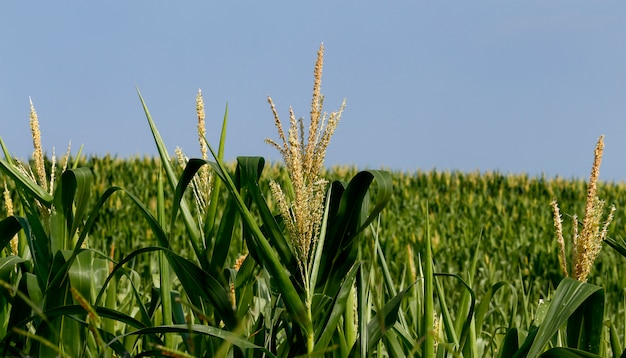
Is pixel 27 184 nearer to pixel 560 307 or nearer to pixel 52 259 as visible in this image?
pixel 52 259

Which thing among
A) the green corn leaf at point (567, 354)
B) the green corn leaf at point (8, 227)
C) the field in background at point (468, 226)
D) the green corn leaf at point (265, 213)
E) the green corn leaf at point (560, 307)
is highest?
the green corn leaf at point (265, 213)

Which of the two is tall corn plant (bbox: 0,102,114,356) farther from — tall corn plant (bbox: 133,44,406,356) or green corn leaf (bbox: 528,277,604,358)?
green corn leaf (bbox: 528,277,604,358)

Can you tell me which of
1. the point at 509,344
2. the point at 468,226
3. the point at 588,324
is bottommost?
the point at 468,226

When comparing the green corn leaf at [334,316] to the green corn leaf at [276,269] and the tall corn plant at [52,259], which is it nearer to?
the green corn leaf at [276,269]

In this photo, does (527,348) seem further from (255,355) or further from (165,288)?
(165,288)

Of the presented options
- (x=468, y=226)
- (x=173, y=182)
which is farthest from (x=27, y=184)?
(x=468, y=226)

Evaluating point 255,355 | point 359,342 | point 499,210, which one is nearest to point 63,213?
point 255,355

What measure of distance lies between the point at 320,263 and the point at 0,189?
10.6 metres

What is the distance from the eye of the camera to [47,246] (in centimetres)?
240

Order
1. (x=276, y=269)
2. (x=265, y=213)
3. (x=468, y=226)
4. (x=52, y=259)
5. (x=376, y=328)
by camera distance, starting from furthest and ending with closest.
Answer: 1. (x=468, y=226)
2. (x=52, y=259)
3. (x=376, y=328)
4. (x=265, y=213)
5. (x=276, y=269)

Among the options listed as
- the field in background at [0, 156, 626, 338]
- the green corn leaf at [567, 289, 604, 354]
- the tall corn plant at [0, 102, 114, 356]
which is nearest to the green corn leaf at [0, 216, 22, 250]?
the tall corn plant at [0, 102, 114, 356]

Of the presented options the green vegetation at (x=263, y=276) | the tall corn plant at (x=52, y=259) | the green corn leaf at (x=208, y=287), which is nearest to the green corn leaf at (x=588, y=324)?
the green vegetation at (x=263, y=276)

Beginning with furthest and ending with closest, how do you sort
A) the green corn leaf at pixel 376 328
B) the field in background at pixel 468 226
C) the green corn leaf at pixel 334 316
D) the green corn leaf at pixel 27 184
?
the field in background at pixel 468 226
the green corn leaf at pixel 27 184
the green corn leaf at pixel 376 328
the green corn leaf at pixel 334 316

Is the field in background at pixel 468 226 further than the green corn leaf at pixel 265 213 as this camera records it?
Yes
